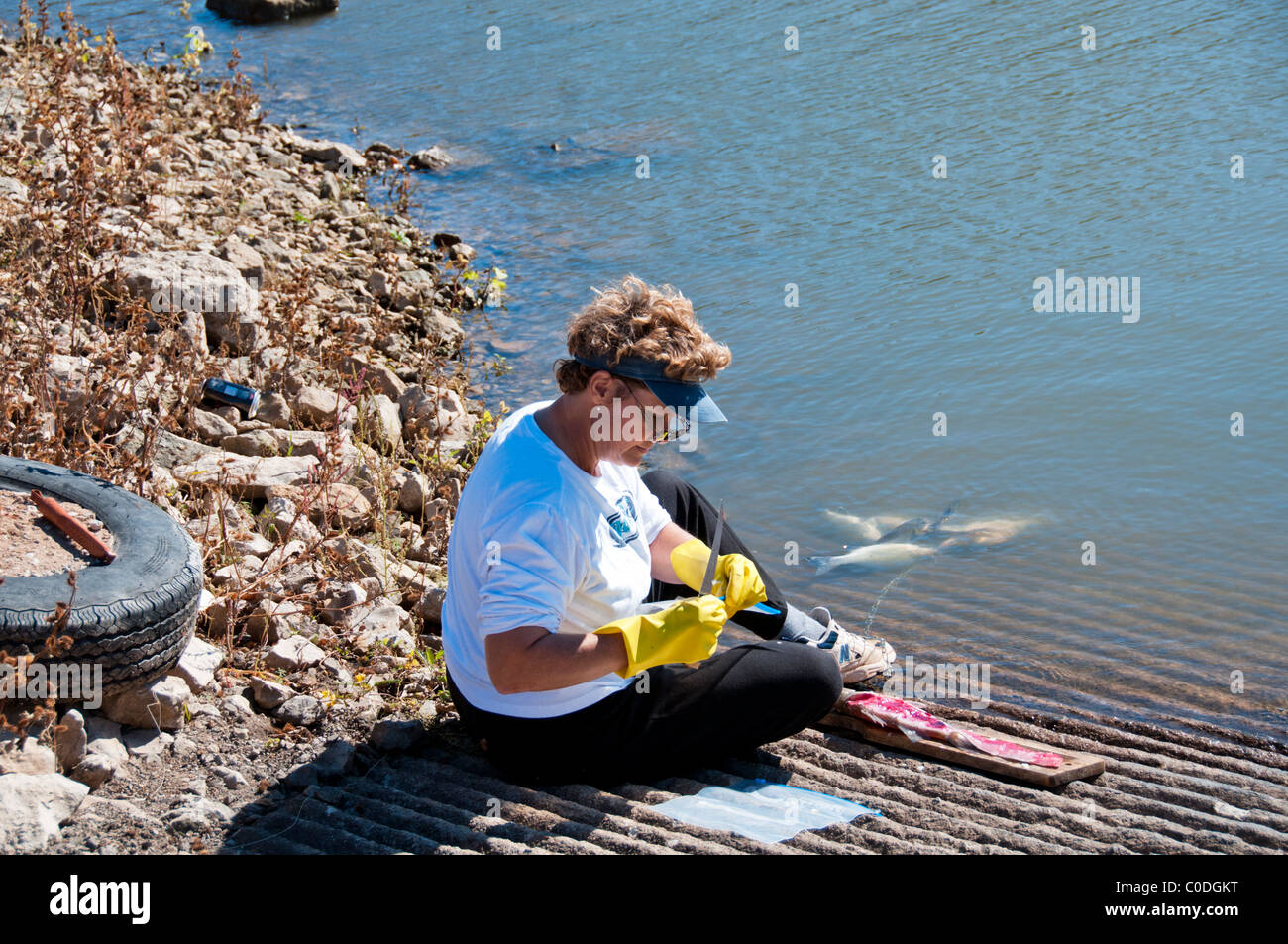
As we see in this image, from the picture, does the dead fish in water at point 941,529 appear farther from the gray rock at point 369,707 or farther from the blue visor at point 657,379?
the blue visor at point 657,379

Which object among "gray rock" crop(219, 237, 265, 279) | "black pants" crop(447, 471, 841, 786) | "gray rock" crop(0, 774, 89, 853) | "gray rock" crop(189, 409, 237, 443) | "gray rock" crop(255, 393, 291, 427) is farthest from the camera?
"gray rock" crop(219, 237, 265, 279)

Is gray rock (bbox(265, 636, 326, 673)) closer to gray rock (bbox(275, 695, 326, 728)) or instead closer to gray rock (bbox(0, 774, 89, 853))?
gray rock (bbox(275, 695, 326, 728))

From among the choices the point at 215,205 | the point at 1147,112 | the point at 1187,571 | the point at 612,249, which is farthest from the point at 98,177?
the point at 1147,112

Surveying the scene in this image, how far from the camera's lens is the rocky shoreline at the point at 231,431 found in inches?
140

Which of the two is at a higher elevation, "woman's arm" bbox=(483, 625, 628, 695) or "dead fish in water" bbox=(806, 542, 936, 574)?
"woman's arm" bbox=(483, 625, 628, 695)

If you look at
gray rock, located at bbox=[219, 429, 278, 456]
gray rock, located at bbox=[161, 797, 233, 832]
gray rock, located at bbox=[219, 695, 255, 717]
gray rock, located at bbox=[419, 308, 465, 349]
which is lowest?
gray rock, located at bbox=[161, 797, 233, 832]

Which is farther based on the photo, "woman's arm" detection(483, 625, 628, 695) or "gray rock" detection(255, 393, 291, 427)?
"gray rock" detection(255, 393, 291, 427)

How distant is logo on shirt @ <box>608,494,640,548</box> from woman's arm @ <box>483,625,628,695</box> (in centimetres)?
42

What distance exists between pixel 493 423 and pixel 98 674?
3.86m

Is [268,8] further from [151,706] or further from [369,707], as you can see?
[151,706]

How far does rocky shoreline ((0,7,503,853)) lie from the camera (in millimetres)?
3559

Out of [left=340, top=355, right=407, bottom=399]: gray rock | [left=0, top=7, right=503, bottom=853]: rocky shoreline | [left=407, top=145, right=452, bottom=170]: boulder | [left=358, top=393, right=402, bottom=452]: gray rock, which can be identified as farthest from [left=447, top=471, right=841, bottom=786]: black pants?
[left=407, top=145, right=452, bottom=170]: boulder

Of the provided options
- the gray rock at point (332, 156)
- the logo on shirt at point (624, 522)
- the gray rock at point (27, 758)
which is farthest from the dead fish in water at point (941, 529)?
the gray rock at point (332, 156)

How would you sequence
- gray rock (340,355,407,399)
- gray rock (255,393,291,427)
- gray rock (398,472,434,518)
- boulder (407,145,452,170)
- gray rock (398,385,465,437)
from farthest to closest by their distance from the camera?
boulder (407,145,452,170) < gray rock (340,355,407,399) < gray rock (398,385,465,437) < gray rock (255,393,291,427) < gray rock (398,472,434,518)
